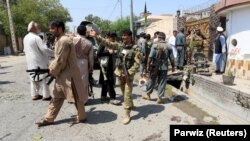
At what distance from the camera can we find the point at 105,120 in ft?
19.1

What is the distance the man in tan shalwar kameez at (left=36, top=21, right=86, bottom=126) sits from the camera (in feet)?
16.3

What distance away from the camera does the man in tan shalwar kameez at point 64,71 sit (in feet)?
16.3

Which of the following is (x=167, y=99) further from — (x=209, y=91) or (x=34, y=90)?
(x=34, y=90)

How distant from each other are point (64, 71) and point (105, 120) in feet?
4.43

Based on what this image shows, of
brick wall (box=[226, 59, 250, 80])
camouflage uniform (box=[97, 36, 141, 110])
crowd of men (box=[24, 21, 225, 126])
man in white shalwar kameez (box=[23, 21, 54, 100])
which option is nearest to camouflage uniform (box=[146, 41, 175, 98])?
crowd of men (box=[24, 21, 225, 126])

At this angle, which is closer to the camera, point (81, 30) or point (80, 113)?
point (80, 113)

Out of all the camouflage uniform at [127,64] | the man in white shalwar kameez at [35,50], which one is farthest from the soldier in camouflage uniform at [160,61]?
the man in white shalwar kameez at [35,50]

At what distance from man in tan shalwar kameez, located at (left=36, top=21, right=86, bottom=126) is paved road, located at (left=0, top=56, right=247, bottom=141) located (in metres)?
0.49

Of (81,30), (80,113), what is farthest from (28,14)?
(80,113)

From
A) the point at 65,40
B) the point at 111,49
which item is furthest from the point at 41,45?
the point at 65,40

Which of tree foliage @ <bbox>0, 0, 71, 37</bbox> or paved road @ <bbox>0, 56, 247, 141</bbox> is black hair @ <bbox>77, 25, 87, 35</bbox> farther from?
tree foliage @ <bbox>0, 0, 71, 37</bbox>

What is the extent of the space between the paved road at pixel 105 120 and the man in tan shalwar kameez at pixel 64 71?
19.2 inches

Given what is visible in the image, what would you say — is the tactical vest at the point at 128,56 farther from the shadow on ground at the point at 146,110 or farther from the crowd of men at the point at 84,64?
the shadow on ground at the point at 146,110

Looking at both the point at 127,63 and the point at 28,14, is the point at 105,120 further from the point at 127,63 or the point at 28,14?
the point at 28,14
